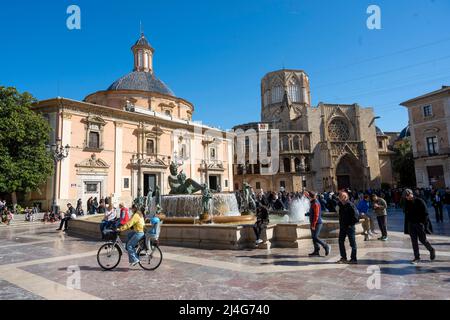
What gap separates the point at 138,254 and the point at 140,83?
31.5 metres

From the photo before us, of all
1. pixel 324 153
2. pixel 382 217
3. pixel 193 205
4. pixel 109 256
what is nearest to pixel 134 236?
pixel 109 256

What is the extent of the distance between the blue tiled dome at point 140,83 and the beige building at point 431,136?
29.6 meters

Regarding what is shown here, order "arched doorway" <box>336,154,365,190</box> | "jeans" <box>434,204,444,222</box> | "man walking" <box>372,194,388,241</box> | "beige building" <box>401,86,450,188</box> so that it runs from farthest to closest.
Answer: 1. "arched doorway" <box>336,154,365,190</box>
2. "beige building" <box>401,86,450,188</box>
3. "jeans" <box>434,204,444,222</box>
4. "man walking" <box>372,194,388,241</box>

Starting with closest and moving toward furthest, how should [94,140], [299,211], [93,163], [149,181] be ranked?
[299,211], [93,163], [94,140], [149,181]

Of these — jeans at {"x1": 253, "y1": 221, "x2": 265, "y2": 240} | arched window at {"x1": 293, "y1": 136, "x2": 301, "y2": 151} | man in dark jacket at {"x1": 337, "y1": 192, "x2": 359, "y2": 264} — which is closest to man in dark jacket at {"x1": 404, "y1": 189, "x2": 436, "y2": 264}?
man in dark jacket at {"x1": 337, "y1": 192, "x2": 359, "y2": 264}

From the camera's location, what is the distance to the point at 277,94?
180 ft

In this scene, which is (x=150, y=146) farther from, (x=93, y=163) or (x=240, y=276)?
(x=240, y=276)

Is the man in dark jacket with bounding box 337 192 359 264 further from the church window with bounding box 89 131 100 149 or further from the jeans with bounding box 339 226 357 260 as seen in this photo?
the church window with bounding box 89 131 100 149

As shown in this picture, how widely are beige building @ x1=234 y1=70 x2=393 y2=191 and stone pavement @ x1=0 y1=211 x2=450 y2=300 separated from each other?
117ft

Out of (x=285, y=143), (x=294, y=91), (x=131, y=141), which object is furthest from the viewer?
(x=294, y=91)

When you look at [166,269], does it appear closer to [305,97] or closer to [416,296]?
[416,296]

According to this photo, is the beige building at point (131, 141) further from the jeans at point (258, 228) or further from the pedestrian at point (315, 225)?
the pedestrian at point (315, 225)

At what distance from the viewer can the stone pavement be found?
4.11m

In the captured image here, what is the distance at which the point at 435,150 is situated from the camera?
3022 centimetres
